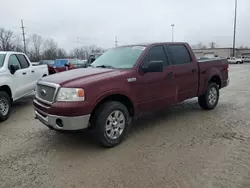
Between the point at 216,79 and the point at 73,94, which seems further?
the point at 216,79

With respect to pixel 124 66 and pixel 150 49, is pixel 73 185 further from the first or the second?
pixel 150 49

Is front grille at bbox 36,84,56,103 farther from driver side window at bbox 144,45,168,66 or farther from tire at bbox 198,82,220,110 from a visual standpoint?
tire at bbox 198,82,220,110

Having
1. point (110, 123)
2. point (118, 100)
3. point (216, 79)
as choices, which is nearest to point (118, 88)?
point (118, 100)

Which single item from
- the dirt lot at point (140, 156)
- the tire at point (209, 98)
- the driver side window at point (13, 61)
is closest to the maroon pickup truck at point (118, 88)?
the tire at point (209, 98)

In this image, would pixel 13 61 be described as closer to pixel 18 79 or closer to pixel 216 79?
pixel 18 79

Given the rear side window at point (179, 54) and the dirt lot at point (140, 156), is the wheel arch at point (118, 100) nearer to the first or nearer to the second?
the dirt lot at point (140, 156)

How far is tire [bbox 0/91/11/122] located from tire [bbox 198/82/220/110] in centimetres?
517

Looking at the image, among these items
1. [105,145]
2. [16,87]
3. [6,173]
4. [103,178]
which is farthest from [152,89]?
[16,87]

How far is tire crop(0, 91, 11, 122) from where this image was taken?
577 centimetres

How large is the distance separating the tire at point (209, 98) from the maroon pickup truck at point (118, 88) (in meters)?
0.36

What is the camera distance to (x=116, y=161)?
3561mm

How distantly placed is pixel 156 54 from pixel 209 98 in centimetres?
240

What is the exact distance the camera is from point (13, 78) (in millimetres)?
6391

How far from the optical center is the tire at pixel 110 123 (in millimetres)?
3855
